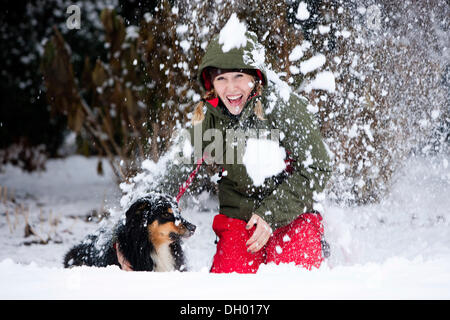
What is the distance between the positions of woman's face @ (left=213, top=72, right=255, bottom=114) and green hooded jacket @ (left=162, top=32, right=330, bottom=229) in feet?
0.21

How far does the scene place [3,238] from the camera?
185 inches

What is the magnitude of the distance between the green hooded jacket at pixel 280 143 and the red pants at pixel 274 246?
3.6 inches

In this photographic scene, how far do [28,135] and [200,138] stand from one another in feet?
22.8

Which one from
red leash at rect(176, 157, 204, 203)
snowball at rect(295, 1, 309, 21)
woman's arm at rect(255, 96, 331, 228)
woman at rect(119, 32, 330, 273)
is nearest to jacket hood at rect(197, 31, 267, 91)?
woman at rect(119, 32, 330, 273)

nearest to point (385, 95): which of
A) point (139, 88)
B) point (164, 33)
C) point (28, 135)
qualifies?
point (164, 33)

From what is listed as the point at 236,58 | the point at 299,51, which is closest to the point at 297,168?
the point at 236,58

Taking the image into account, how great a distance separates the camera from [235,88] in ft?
7.95

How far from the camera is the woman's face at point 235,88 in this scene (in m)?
2.43

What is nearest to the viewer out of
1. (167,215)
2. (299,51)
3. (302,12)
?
(167,215)

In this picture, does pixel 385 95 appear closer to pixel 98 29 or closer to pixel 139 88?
pixel 139 88

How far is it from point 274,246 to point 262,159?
0.53 metres

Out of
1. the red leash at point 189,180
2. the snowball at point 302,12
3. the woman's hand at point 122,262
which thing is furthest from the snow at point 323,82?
the woman's hand at point 122,262

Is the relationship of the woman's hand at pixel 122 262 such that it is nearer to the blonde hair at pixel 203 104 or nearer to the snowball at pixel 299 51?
the blonde hair at pixel 203 104

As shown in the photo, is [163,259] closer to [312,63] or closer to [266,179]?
[266,179]
